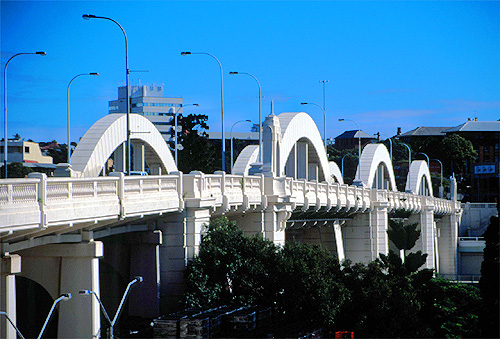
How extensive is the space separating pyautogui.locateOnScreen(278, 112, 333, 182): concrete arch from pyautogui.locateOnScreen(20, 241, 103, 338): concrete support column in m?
19.5

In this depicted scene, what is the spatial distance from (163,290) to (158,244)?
5.54 feet

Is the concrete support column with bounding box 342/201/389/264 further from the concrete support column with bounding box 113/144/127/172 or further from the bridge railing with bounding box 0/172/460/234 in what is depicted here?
the concrete support column with bounding box 113/144/127/172

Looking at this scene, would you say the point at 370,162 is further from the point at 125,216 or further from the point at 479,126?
the point at 479,126

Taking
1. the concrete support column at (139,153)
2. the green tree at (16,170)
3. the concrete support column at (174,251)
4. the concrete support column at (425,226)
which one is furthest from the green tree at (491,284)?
the concrete support column at (425,226)

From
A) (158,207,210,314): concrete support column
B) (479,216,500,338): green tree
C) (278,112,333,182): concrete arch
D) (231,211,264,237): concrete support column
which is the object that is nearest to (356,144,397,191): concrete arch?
(278,112,333,182): concrete arch

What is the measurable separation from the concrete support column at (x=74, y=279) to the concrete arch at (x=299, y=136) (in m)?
19.5

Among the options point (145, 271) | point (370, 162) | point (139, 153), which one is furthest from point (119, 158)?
point (370, 162)

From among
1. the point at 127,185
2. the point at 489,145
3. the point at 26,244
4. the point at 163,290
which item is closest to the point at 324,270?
the point at 163,290

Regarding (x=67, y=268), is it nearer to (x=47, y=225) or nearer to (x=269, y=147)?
(x=47, y=225)

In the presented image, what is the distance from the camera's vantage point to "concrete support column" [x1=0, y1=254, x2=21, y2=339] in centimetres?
2152

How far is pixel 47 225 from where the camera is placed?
2034cm

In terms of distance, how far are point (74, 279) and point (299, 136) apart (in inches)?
1245

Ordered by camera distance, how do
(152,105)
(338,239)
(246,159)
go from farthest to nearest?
1. (152,105)
2. (338,239)
3. (246,159)

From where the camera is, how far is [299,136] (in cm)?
5469
